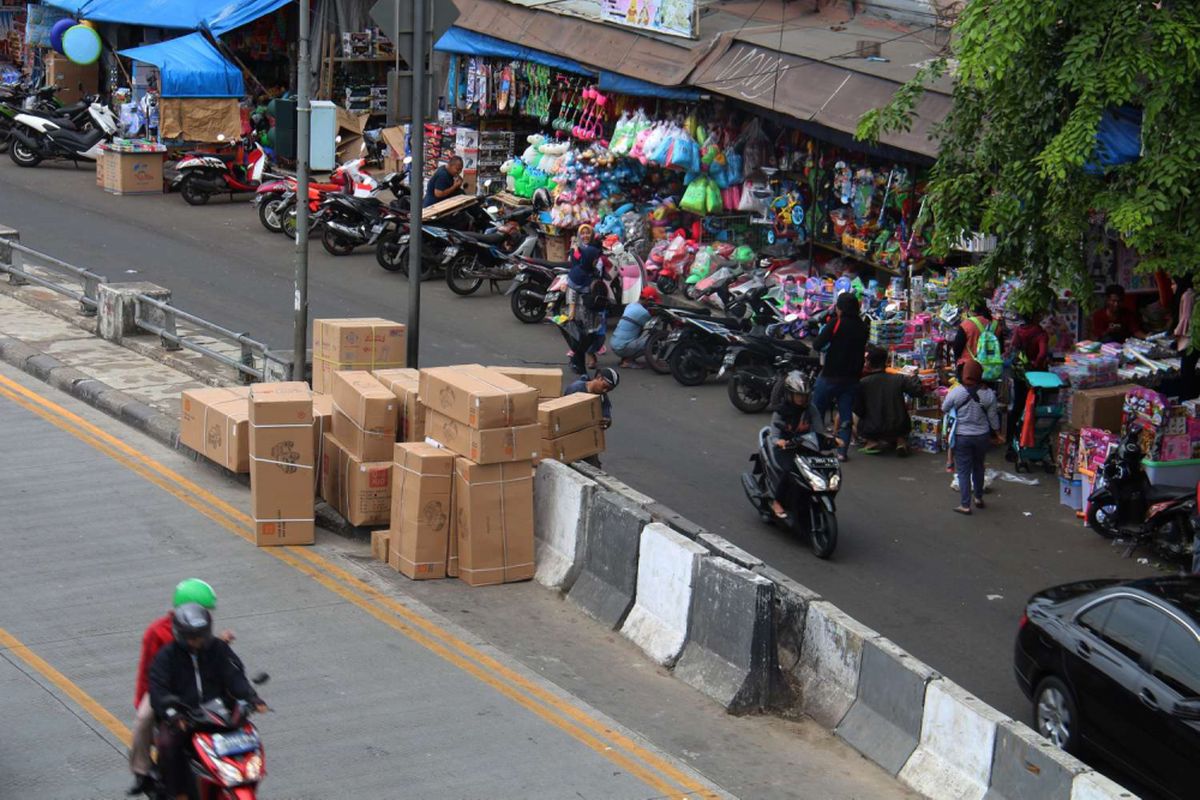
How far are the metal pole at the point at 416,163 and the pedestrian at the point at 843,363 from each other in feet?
13.9

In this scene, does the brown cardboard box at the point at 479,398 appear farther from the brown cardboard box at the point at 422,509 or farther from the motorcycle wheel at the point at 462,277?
the motorcycle wheel at the point at 462,277

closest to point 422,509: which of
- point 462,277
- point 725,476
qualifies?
point 725,476

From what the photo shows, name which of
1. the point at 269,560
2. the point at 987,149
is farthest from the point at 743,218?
the point at 269,560

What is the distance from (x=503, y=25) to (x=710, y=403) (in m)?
8.64

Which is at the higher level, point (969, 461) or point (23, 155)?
point (23, 155)

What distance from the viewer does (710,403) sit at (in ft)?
57.3

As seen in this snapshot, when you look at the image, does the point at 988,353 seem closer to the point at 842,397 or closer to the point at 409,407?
the point at 842,397

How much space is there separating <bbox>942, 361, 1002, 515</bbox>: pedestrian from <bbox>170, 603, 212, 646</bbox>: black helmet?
860 centimetres

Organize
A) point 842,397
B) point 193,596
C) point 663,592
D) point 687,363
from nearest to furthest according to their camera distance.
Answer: point 193,596 → point 663,592 → point 842,397 → point 687,363

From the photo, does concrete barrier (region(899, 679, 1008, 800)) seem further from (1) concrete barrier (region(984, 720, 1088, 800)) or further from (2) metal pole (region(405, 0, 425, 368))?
(2) metal pole (region(405, 0, 425, 368))

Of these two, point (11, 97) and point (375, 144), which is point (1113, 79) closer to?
point (375, 144)

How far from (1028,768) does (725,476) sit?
700 centimetres

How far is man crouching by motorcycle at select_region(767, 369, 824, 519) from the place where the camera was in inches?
528

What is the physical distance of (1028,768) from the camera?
8406mm
